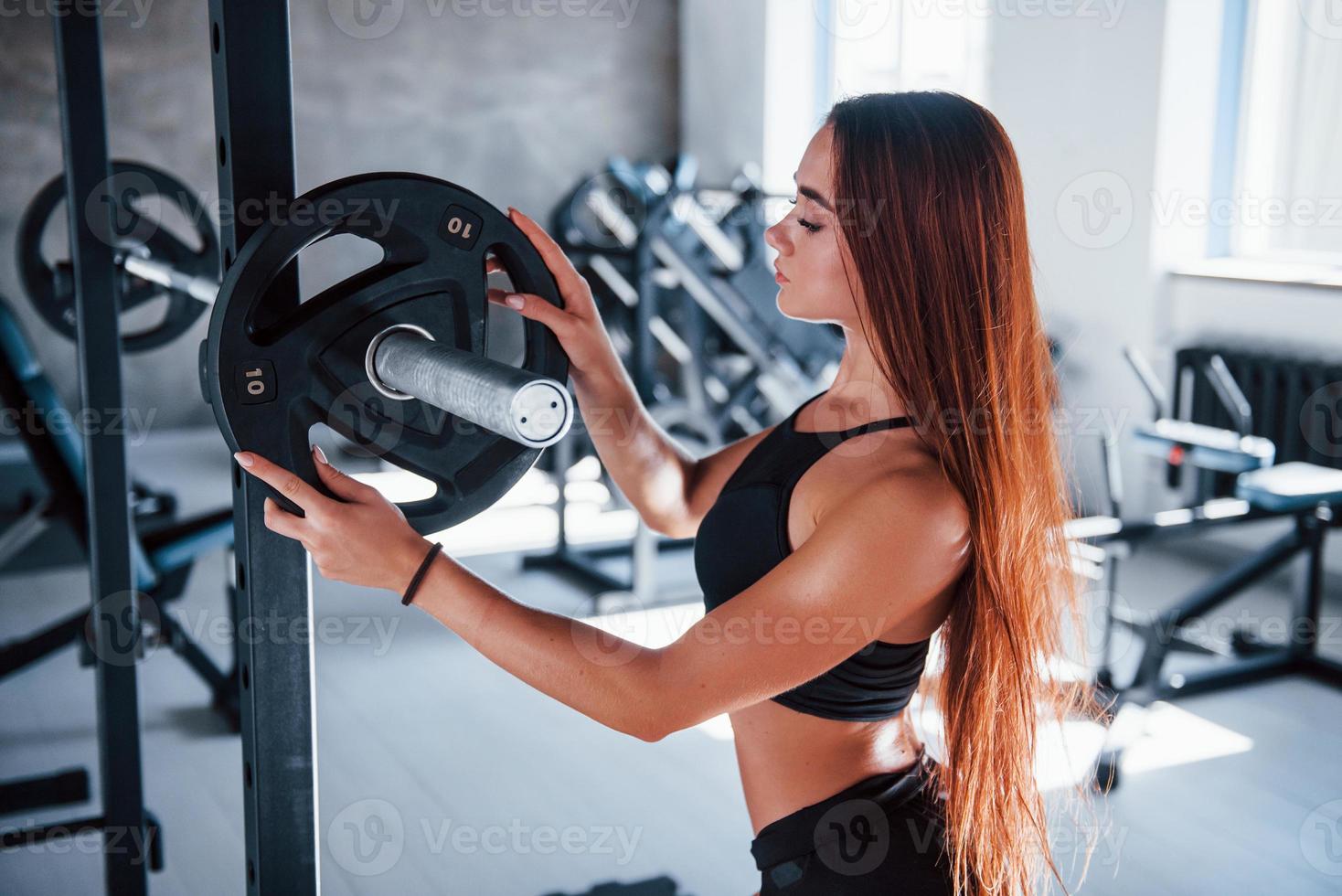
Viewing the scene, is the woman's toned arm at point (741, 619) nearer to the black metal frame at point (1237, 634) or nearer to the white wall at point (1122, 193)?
the black metal frame at point (1237, 634)

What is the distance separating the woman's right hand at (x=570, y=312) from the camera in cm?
99

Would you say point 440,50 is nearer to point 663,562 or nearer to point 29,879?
point 663,562

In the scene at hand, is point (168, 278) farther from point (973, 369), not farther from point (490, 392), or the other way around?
point (490, 392)

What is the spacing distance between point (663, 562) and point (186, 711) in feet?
5.97

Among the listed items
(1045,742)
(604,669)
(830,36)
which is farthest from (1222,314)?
(604,669)

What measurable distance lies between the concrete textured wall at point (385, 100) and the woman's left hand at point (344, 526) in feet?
18.8

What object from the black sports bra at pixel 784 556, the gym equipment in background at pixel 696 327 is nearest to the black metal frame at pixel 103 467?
the black sports bra at pixel 784 556

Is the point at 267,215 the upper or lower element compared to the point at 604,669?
upper

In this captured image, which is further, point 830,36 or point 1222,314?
point 830,36

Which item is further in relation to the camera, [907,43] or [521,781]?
[907,43]

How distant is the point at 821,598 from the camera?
1074 mm

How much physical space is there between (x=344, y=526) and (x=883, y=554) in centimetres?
50

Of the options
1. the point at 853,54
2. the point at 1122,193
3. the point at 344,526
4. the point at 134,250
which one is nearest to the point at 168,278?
the point at 134,250

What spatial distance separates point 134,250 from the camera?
82.1 inches
